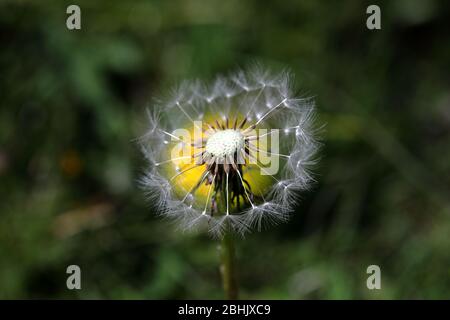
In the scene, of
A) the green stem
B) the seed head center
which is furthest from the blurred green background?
the seed head center

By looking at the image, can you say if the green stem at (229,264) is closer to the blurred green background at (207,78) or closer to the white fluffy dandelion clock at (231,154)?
the white fluffy dandelion clock at (231,154)

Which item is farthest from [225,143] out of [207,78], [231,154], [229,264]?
[207,78]

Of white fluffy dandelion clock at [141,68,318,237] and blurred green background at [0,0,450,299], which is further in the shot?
blurred green background at [0,0,450,299]

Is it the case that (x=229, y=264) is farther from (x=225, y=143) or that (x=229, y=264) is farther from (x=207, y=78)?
(x=207, y=78)

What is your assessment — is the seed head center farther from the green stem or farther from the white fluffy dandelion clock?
the green stem

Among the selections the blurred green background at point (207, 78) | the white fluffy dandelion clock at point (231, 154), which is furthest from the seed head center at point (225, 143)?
the blurred green background at point (207, 78)
